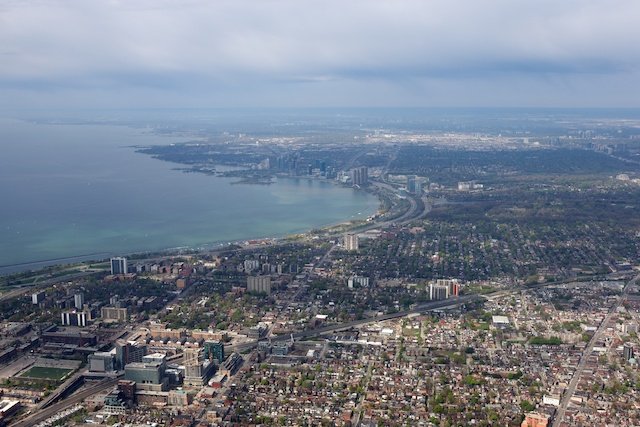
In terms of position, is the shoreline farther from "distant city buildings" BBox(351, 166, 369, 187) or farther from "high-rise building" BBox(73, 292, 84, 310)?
"distant city buildings" BBox(351, 166, 369, 187)

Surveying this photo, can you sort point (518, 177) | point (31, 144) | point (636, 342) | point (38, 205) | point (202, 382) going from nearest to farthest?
1. point (202, 382)
2. point (636, 342)
3. point (38, 205)
4. point (518, 177)
5. point (31, 144)

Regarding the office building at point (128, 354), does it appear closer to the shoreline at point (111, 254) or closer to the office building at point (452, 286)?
the office building at point (452, 286)

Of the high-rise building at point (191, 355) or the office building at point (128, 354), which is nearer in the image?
the office building at point (128, 354)

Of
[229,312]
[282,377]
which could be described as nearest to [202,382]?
[282,377]

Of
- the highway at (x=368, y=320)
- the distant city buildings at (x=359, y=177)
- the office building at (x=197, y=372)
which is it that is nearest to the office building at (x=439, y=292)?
the highway at (x=368, y=320)

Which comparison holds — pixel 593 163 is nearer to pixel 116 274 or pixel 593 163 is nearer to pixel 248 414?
pixel 116 274
